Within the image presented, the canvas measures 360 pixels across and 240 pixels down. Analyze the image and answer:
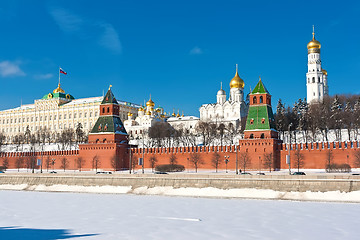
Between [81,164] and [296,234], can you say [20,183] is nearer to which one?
[81,164]

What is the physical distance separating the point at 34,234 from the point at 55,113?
7679cm

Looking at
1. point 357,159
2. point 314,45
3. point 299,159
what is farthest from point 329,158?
point 314,45

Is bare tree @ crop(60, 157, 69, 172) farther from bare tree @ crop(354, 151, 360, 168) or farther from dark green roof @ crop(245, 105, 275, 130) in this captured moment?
bare tree @ crop(354, 151, 360, 168)

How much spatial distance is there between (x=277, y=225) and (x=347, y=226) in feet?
7.30

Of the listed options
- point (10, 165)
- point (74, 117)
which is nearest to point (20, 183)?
point (10, 165)

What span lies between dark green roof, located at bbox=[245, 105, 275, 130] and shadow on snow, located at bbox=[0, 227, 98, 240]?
26.4 m

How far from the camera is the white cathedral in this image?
66688mm

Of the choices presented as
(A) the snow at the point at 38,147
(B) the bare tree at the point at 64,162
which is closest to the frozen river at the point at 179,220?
(B) the bare tree at the point at 64,162

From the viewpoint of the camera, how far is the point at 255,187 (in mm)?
24281

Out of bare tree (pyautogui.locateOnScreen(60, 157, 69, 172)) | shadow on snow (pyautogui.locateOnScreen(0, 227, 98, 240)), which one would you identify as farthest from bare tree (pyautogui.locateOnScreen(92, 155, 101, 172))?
shadow on snow (pyautogui.locateOnScreen(0, 227, 98, 240))

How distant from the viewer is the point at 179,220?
52.0ft

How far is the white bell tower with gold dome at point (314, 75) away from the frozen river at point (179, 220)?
4931 cm

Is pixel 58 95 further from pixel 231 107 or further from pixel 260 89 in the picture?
pixel 260 89

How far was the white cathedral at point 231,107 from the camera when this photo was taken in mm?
66688
